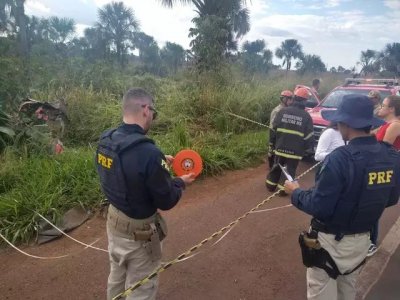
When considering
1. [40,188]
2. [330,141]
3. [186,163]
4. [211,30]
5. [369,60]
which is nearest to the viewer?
[186,163]

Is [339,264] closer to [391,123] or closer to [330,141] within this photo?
[391,123]

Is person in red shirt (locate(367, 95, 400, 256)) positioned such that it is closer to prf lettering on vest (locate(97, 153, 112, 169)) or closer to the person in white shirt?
the person in white shirt

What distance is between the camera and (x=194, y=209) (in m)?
5.50

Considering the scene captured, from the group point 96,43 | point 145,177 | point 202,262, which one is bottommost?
point 202,262

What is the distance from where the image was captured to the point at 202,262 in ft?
13.3

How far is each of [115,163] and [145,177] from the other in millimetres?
242

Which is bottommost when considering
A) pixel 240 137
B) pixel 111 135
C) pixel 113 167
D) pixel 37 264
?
pixel 37 264

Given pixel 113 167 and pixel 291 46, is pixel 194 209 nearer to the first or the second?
pixel 113 167

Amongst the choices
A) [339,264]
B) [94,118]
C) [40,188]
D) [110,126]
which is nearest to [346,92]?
[110,126]

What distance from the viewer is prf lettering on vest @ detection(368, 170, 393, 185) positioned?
2263mm

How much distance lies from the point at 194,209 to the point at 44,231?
2.21 metres

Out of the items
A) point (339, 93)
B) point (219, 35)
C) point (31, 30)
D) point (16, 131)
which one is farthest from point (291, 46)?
point (16, 131)

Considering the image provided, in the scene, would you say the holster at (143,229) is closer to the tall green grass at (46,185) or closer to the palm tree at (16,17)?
the tall green grass at (46,185)

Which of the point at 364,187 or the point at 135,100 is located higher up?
the point at 135,100
